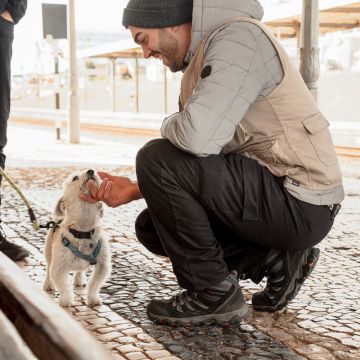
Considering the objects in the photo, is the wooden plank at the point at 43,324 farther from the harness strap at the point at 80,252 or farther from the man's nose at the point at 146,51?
the harness strap at the point at 80,252

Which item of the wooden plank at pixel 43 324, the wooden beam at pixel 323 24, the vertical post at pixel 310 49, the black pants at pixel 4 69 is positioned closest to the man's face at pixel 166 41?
the black pants at pixel 4 69

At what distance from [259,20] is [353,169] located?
812cm

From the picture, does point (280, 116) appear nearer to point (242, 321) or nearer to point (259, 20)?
point (259, 20)

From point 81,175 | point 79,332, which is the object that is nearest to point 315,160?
point 81,175

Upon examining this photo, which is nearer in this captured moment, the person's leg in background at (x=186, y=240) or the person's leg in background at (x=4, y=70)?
the person's leg in background at (x=186, y=240)

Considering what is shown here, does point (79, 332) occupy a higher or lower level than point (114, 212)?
higher

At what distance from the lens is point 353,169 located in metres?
11.0

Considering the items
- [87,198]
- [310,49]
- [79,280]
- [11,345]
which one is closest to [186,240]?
[87,198]

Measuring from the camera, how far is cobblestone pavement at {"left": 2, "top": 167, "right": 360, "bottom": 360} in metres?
2.94

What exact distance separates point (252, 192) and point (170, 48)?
2.52ft

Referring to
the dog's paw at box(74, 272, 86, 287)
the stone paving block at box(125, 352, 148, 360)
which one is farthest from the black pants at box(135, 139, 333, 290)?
the dog's paw at box(74, 272, 86, 287)

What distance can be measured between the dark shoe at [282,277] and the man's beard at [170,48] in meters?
1.02

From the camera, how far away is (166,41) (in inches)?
126

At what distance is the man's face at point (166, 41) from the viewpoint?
10.4ft
